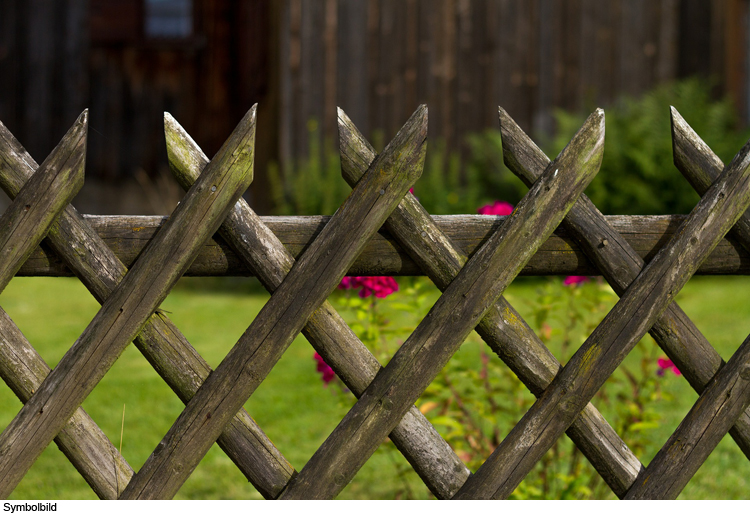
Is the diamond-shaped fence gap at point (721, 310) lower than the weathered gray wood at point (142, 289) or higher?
lower

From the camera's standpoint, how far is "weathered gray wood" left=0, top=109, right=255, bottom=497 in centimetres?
166

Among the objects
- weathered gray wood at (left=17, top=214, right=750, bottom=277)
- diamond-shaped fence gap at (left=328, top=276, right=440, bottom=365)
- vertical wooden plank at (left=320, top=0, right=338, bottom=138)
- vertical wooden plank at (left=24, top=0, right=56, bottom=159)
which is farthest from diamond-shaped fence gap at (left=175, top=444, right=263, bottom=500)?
vertical wooden plank at (left=24, top=0, right=56, bottom=159)

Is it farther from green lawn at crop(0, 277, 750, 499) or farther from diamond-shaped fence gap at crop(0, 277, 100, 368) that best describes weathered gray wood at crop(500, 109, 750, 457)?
diamond-shaped fence gap at crop(0, 277, 100, 368)

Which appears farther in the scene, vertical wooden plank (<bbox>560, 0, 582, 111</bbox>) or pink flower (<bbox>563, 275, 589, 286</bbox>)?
vertical wooden plank (<bbox>560, 0, 582, 111</bbox>)

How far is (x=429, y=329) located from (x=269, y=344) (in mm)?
388

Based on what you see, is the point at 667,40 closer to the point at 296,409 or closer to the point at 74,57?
the point at 296,409

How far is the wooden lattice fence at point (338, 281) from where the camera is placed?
1680 mm

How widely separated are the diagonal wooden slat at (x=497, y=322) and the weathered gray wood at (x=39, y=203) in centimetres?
64

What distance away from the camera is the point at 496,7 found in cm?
806

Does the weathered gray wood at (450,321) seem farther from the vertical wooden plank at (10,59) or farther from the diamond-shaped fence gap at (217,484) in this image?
the vertical wooden plank at (10,59)

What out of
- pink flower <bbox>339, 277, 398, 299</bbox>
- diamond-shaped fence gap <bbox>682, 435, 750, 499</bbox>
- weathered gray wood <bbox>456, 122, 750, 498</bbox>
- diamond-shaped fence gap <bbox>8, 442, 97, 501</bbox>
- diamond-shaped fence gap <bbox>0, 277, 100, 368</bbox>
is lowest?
diamond-shaped fence gap <bbox>0, 277, 100, 368</bbox>

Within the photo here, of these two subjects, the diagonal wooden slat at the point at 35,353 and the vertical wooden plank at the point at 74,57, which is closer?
the diagonal wooden slat at the point at 35,353

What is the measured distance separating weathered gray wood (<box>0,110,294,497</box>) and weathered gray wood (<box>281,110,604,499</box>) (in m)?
0.18

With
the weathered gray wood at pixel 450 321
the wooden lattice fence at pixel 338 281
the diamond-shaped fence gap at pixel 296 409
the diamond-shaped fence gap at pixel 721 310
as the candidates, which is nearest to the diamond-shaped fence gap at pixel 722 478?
the diamond-shaped fence gap at pixel 721 310
